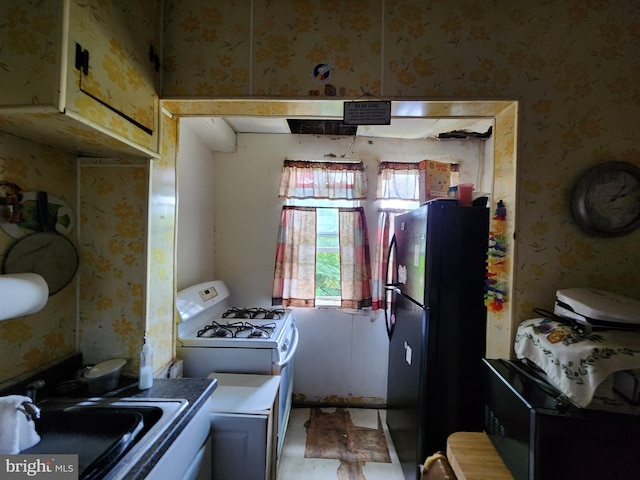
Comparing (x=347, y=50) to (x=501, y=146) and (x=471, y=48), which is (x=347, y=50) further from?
(x=501, y=146)

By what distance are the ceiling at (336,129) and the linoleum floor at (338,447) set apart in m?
2.33

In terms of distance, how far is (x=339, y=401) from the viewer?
2369 millimetres

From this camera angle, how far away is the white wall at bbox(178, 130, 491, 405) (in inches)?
93.2

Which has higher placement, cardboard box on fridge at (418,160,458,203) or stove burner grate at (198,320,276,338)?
cardboard box on fridge at (418,160,458,203)

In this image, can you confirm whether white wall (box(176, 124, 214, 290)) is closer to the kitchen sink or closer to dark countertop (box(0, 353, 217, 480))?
dark countertop (box(0, 353, 217, 480))

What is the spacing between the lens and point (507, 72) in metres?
1.07

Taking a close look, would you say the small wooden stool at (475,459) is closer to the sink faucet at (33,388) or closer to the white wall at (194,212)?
the sink faucet at (33,388)

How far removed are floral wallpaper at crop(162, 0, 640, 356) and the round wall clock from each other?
49 mm

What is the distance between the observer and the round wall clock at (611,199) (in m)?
0.98

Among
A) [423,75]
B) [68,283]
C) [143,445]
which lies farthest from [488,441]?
[68,283]

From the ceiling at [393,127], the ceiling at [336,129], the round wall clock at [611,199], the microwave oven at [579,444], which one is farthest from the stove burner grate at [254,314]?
the round wall clock at [611,199]

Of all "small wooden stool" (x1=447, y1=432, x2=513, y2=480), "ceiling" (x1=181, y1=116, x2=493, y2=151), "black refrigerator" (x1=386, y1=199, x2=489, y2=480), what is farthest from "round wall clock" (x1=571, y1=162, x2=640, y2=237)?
"ceiling" (x1=181, y1=116, x2=493, y2=151)

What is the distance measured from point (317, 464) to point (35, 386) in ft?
5.19

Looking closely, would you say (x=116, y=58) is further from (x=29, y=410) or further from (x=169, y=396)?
(x=169, y=396)
